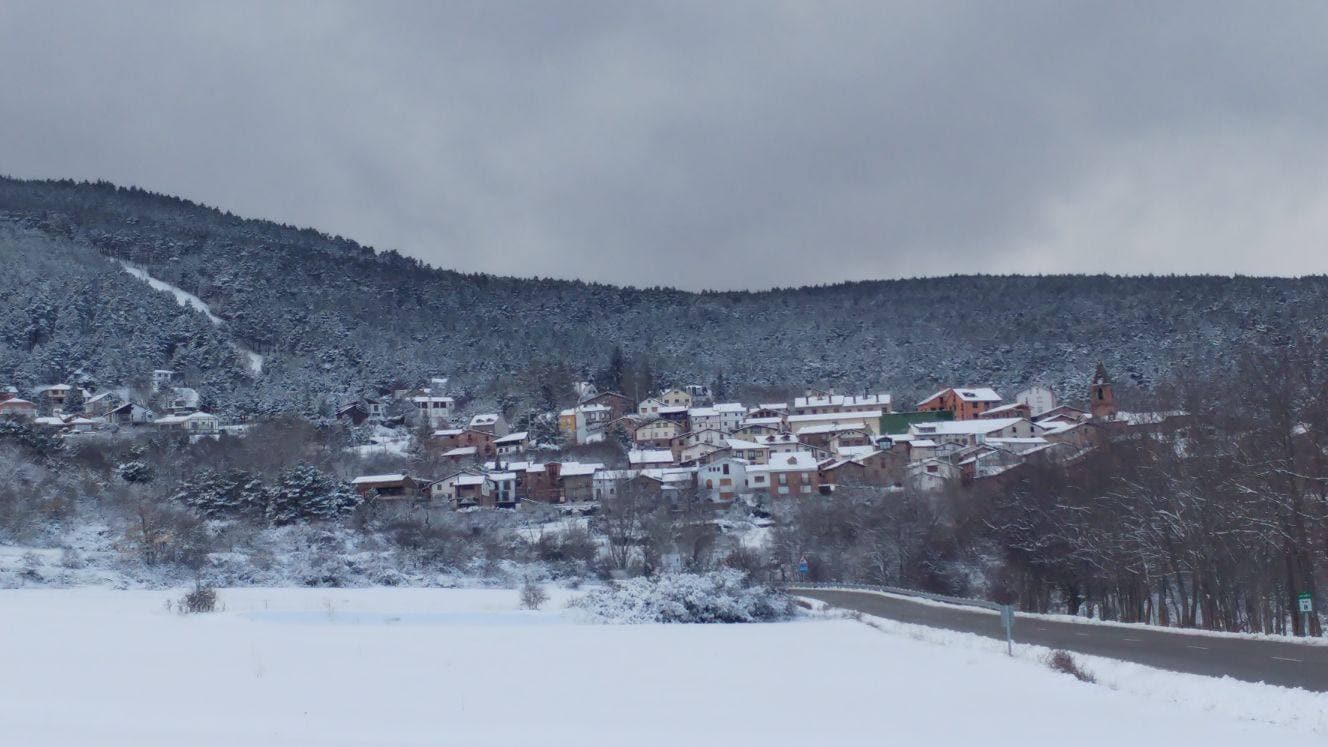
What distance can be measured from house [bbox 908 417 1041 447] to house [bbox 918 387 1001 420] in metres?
15.1

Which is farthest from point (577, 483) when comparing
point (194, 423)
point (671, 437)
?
point (194, 423)

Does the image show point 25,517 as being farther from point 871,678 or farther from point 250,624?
point 871,678

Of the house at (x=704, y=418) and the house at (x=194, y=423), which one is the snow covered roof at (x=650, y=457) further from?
the house at (x=194, y=423)

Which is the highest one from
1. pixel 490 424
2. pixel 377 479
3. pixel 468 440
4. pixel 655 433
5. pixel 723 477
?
pixel 490 424

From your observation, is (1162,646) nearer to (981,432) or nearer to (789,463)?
(789,463)

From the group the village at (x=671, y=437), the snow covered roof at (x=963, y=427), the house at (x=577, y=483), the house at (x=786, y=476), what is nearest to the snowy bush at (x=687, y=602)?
the village at (x=671, y=437)

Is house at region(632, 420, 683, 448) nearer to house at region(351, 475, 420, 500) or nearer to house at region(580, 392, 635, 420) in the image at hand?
house at region(580, 392, 635, 420)

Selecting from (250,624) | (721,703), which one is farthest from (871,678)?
(250,624)

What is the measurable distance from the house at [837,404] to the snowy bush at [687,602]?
284 ft

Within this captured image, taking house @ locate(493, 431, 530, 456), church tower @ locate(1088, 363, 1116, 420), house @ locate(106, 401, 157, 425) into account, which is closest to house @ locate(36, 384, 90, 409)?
house @ locate(106, 401, 157, 425)

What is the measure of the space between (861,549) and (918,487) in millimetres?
11254

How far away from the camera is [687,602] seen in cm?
3316

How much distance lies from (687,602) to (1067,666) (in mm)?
15611

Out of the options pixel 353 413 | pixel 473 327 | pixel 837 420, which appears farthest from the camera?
pixel 473 327
